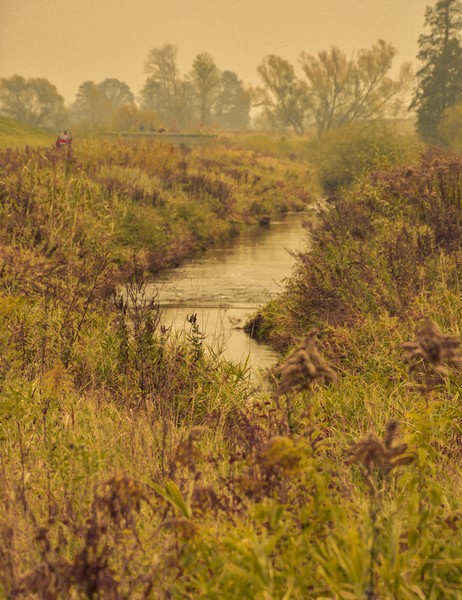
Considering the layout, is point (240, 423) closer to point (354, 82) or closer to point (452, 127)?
point (452, 127)

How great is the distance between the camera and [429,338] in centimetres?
310

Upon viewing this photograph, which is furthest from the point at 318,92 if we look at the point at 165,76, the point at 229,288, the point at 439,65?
the point at 229,288

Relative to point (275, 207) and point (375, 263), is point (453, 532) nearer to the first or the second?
point (375, 263)

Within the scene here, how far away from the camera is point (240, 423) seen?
523 cm

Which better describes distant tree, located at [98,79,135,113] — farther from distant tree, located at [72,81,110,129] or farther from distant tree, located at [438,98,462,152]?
distant tree, located at [438,98,462,152]

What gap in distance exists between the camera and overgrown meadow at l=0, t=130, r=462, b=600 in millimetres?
2666

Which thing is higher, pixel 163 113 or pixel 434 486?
pixel 163 113

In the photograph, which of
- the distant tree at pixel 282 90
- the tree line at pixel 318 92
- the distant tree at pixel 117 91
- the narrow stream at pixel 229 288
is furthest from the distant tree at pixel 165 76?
the narrow stream at pixel 229 288

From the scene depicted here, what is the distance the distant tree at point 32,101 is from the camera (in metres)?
76.7

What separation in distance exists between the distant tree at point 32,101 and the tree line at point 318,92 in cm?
10

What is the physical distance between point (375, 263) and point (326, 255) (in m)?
1.65

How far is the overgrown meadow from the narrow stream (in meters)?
0.37

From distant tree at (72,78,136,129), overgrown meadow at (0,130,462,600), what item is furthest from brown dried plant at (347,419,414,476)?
distant tree at (72,78,136,129)

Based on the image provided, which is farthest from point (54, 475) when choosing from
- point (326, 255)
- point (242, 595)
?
point (326, 255)
